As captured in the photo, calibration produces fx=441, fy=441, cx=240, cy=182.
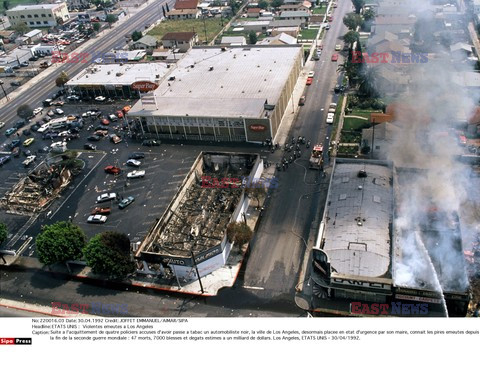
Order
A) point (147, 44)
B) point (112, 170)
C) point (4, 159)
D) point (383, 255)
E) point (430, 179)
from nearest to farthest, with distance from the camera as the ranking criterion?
point (383, 255) → point (430, 179) → point (112, 170) → point (4, 159) → point (147, 44)

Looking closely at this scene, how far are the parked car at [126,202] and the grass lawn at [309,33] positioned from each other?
263ft

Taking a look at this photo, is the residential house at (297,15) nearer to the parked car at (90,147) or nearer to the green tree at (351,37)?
the green tree at (351,37)

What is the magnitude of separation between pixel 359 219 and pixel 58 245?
3805cm

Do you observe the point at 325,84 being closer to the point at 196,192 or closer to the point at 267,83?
the point at 267,83

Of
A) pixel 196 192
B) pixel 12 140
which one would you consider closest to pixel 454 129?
pixel 196 192

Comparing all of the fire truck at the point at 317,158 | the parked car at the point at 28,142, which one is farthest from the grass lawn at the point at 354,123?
the parked car at the point at 28,142

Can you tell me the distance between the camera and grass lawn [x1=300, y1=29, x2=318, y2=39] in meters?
127

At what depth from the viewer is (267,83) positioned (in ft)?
293

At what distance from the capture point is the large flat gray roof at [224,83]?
82.8 metres

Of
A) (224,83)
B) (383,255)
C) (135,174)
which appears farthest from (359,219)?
(224,83)

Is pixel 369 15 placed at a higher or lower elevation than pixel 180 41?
higher

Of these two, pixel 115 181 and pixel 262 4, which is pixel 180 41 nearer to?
pixel 262 4

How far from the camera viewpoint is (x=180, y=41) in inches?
4941

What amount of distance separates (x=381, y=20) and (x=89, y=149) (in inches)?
3246
